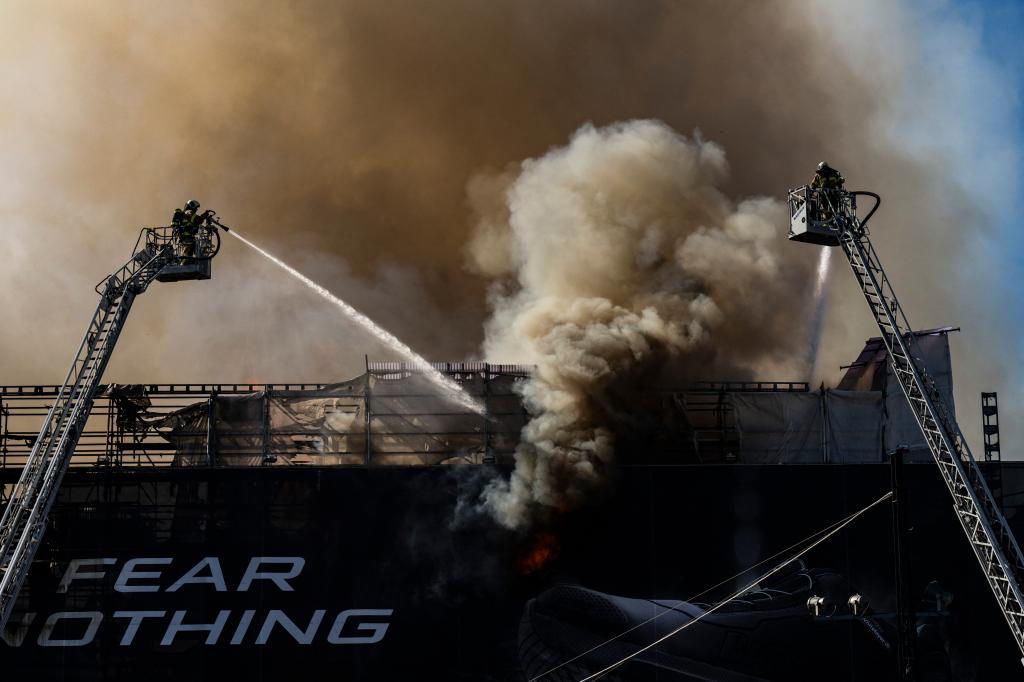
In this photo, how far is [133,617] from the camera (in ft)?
102

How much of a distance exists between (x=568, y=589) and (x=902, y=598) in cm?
932

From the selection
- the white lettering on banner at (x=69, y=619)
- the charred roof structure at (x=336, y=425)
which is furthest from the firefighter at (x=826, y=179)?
the white lettering on banner at (x=69, y=619)

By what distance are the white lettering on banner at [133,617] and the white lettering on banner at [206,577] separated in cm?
66

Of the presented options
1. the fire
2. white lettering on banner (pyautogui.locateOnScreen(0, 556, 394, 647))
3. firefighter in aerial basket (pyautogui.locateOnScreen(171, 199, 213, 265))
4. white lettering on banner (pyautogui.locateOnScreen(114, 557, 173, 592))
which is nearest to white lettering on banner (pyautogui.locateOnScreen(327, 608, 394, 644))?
white lettering on banner (pyautogui.locateOnScreen(0, 556, 394, 647))

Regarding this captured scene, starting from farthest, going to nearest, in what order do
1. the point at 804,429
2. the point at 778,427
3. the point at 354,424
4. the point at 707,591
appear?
1. the point at 804,429
2. the point at 778,427
3. the point at 354,424
4. the point at 707,591

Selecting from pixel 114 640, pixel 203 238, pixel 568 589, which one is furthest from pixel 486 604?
pixel 203 238

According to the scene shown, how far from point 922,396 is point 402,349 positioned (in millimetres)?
15968

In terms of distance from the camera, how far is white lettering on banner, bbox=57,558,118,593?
31.2 m

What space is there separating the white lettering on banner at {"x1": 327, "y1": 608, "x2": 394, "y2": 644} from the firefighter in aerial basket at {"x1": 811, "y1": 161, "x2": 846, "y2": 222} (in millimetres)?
13781

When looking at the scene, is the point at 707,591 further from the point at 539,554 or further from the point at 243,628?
the point at 243,628

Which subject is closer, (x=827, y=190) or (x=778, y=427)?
(x=827, y=190)

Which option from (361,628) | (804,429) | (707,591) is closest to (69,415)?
(361,628)

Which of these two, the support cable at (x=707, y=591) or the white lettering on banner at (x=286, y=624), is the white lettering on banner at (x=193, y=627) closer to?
the white lettering on banner at (x=286, y=624)

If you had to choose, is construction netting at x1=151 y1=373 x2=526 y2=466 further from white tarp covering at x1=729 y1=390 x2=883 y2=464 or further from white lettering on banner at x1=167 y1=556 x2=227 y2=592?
white tarp covering at x1=729 y1=390 x2=883 y2=464
